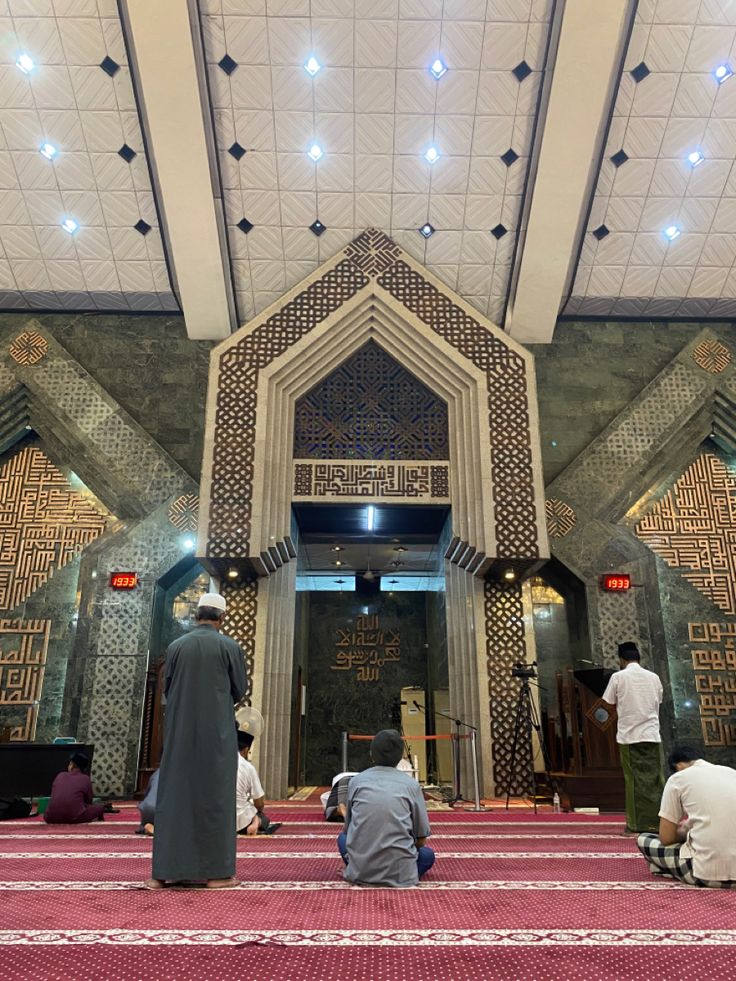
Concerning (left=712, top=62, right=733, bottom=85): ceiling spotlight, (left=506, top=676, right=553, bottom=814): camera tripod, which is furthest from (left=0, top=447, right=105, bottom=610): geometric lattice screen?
(left=712, top=62, right=733, bottom=85): ceiling spotlight

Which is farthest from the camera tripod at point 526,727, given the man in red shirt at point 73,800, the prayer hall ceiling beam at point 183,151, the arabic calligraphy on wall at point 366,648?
the prayer hall ceiling beam at point 183,151

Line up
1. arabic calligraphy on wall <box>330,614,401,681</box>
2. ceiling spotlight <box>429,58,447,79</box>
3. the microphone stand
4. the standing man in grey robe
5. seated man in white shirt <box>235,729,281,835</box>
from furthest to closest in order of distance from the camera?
arabic calligraphy on wall <box>330,614,401,681</box>
ceiling spotlight <box>429,58,447,79</box>
the microphone stand
seated man in white shirt <box>235,729,281,835</box>
the standing man in grey robe

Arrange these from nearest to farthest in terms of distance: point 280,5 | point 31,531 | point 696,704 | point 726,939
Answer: point 726,939, point 280,5, point 696,704, point 31,531

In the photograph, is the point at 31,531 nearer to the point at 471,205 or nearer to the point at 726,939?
the point at 471,205

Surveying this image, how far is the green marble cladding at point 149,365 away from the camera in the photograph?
30.4ft

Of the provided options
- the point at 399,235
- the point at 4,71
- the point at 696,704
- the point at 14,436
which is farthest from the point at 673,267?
the point at 14,436

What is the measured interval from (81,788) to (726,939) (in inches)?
191

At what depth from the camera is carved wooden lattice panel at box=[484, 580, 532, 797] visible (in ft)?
23.7

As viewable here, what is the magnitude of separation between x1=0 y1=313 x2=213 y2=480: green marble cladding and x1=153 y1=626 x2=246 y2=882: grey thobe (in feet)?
21.3

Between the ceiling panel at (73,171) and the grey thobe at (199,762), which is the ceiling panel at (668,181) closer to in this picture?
the ceiling panel at (73,171)

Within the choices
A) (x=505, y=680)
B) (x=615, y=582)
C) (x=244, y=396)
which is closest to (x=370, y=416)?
(x=244, y=396)

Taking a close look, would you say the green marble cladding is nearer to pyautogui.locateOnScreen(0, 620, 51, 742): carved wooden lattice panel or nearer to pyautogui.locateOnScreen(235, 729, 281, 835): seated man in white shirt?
pyautogui.locateOnScreen(0, 620, 51, 742): carved wooden lattice panel

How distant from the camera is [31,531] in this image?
9164 millimetres

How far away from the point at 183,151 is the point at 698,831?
774 centimetres
